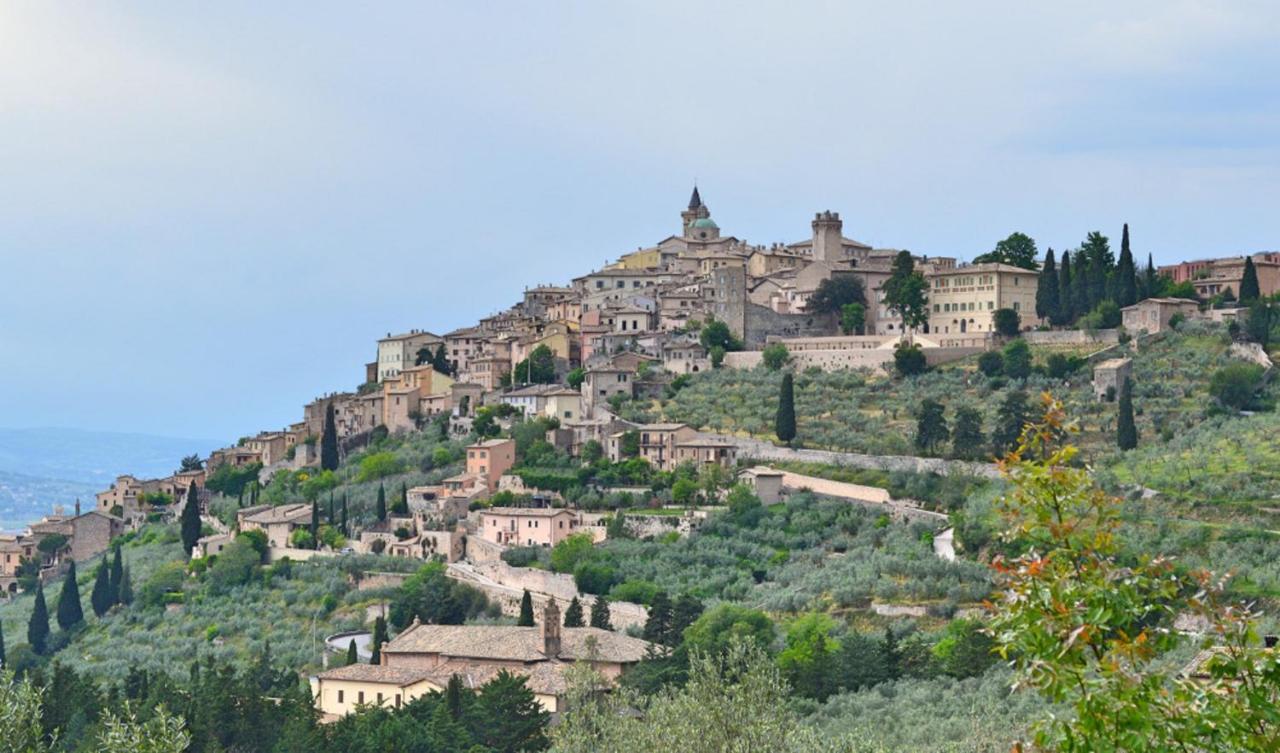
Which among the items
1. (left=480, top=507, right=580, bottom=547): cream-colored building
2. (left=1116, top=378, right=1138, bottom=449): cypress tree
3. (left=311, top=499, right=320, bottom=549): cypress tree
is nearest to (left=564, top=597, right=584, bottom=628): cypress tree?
(left=480, top=507, right=580, bottom=547): cream-colored building

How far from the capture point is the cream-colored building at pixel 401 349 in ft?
260

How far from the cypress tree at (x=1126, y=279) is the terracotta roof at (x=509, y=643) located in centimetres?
Result: 2667

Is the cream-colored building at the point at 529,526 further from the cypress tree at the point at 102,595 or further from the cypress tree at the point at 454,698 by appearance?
the cypress tree at the point at 454,698

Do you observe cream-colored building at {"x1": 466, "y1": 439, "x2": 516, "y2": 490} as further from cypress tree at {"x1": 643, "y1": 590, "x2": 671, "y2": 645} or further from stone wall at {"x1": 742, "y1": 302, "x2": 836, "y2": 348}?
cypress tree at {"x1": 643, "y1": 590, "x2": 671, "y2": 645}

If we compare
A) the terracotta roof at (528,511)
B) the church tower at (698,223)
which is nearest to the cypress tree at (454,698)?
the terracotta roof at (528,511)

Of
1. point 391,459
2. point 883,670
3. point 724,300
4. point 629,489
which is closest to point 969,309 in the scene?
point 724,300

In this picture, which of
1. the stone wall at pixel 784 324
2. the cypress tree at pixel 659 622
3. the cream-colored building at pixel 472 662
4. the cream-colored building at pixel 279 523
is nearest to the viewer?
the cream-colored building at pixel 472 662

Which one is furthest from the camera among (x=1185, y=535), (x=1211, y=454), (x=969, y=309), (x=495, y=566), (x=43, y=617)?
(x=969, y=309)

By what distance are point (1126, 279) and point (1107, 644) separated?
56972 mm

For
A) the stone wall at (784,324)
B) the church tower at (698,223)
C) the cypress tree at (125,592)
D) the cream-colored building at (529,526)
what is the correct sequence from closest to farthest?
1. the cream-colored building at (529,526)
2. the cypress tree at (125,592)
3. the stone wall at (784,324)
4. the church tower at (698,223)

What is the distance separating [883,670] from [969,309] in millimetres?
31638

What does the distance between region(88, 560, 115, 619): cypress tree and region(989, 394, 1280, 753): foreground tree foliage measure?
56.9m

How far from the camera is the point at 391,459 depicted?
6738 centimetres

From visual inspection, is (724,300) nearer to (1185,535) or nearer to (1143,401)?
(1143,401)
